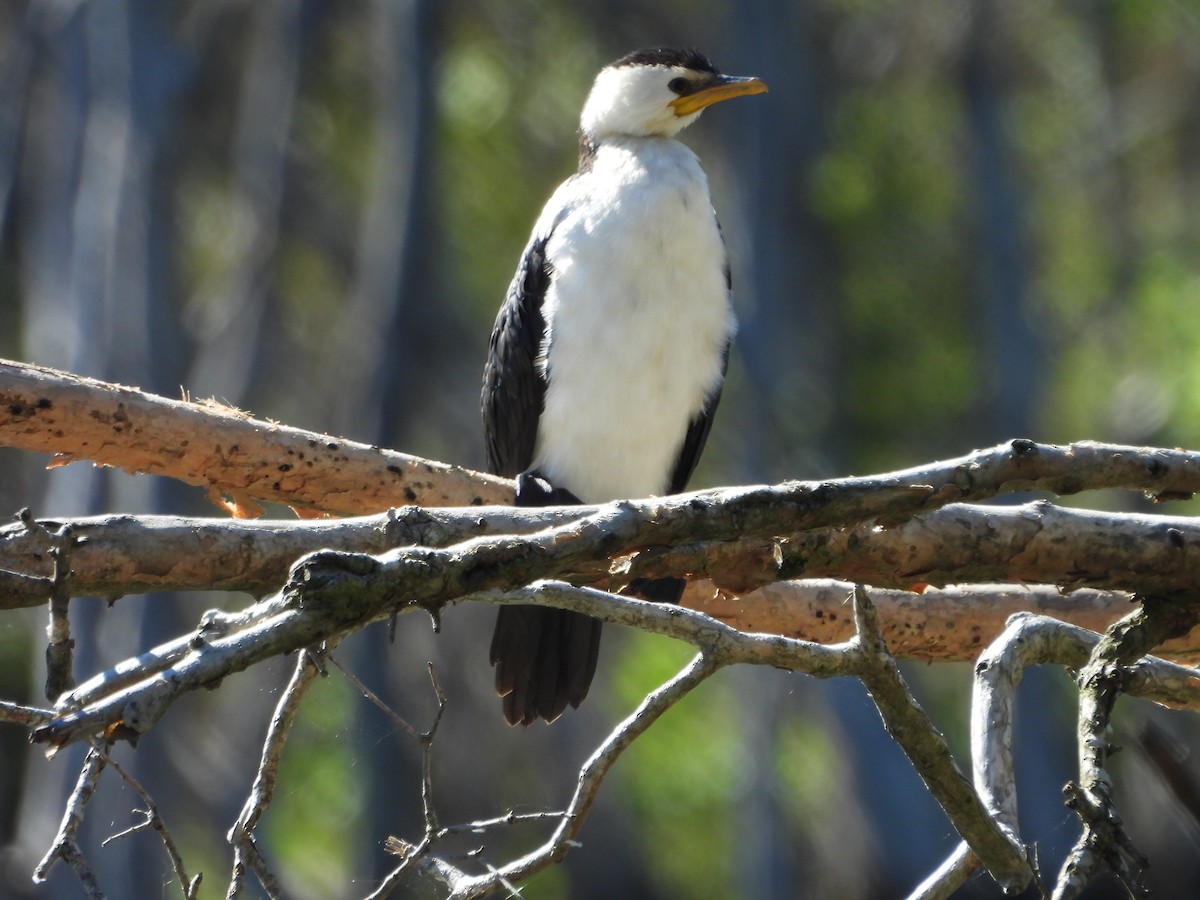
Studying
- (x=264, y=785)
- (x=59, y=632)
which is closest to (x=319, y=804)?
(x=264, y=785)

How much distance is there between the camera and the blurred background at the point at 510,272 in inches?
394

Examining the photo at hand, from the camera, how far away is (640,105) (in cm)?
482

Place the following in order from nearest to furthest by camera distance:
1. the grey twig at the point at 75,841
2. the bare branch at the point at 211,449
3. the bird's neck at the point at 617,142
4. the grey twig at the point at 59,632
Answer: the grey twig at the point at 59,632 < the grey twig at the point at 75,841 < the bare branch at the point at 211,449 < the bird's neck at the point at 617,142

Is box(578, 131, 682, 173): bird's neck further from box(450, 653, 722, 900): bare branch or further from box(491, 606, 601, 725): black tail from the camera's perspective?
box(450, 653, 722, 900): bare branch

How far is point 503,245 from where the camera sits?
1322 centimetres

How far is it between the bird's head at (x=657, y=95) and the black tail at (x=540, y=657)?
1.36 meters

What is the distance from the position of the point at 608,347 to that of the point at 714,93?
1.07 metres

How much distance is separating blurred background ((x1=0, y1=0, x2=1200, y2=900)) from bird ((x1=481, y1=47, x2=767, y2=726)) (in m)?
4.99

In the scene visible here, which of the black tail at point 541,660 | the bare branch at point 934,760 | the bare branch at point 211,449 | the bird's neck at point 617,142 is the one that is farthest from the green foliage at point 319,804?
the bare branch at point 934,760

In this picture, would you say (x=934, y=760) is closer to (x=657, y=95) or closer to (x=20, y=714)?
(x=20, y=714)

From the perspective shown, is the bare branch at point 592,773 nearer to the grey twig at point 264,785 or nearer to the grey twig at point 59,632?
the grey twig at point 264,785

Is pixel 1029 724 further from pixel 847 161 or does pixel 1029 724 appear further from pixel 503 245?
pixel 503 245

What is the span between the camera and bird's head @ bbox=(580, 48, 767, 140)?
481 centimetres

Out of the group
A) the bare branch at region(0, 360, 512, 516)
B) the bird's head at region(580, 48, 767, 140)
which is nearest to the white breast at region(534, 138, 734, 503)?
the bird's head at region(580, 48, 767, 140)
